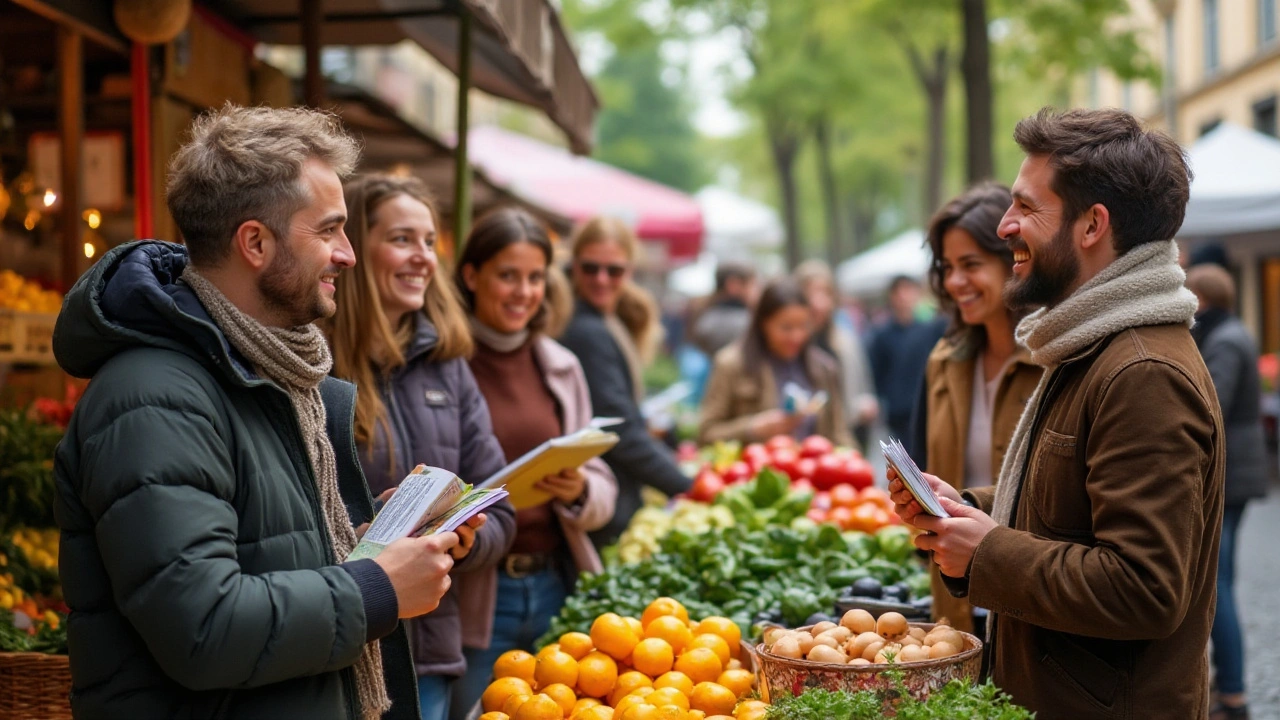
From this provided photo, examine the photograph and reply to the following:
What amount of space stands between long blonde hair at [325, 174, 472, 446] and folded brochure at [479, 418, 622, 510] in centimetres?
39

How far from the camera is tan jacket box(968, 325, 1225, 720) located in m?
2.42

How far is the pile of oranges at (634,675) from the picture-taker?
3.09 m

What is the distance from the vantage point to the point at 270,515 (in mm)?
2236

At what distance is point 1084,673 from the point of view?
2.61 metres

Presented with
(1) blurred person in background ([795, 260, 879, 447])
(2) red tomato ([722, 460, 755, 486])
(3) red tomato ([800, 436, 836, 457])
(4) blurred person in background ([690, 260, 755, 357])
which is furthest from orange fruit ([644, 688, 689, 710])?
(4) blurred person in background ([690, 260, 755, 357])

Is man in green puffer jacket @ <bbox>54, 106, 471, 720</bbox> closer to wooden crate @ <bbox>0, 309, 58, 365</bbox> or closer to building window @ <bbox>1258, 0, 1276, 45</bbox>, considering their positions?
wooden crate @ <bbox>0, 309, 58, 365</bbox>

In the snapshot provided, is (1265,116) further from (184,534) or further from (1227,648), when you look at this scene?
(184,534)

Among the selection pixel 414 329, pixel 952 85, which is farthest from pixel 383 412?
pixel 952 85

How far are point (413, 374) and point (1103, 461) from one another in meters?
2.09

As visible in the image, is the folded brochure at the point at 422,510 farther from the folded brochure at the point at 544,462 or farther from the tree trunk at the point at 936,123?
the tree trunk at the point at 936,123

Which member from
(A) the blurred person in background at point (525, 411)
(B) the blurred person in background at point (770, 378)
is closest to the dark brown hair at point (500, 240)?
(A) the blurred person in background at point (525, 411)

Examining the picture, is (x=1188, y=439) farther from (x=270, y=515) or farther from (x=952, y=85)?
(x=952, y=85)

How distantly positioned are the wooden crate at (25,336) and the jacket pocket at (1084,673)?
351 centimetres

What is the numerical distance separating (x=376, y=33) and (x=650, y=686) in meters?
4.43
